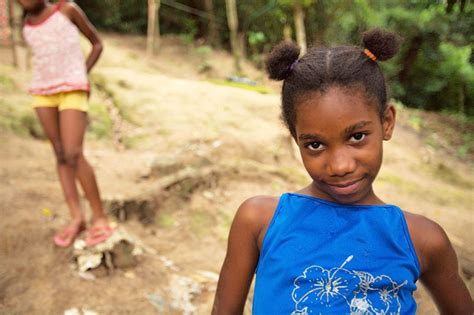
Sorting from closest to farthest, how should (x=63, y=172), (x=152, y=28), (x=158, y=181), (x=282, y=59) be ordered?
1. (x=282, y=59)
2. (x=63, y=172)
3. (x=158, y=181)
4. (x=152, y=28)

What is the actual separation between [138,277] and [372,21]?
33.9ft

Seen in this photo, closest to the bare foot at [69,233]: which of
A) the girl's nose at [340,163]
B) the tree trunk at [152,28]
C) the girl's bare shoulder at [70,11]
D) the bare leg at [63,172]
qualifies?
the bare leg at [63,172]

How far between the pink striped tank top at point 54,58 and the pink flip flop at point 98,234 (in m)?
0.96

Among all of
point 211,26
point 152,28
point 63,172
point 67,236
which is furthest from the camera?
point 211,26

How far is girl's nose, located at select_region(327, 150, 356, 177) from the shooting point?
1.19 meters

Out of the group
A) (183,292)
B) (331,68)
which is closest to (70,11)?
(183,292)

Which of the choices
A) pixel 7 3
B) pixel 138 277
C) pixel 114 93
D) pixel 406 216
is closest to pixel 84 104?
pixel 138 277

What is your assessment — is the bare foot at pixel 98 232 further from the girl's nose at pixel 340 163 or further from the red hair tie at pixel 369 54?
the red hair tie at pixel 369 54

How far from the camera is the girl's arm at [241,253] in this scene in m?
1.34

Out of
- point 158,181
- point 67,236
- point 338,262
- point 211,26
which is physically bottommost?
point 211,26

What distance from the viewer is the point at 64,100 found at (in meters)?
2.79

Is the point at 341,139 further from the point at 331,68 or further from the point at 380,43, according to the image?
the point at 380,43

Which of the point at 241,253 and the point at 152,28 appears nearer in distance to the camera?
the point at 241,253

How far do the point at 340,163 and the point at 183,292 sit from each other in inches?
65.4
